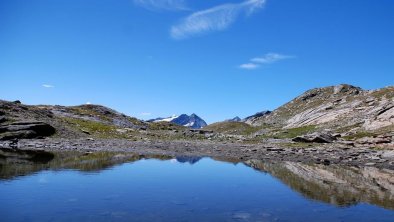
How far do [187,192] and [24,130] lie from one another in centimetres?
5823

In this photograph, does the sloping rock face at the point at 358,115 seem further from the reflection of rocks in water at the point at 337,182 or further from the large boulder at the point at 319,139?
the reflection of rocks in water at the point at 337,182

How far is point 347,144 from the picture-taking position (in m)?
72.6

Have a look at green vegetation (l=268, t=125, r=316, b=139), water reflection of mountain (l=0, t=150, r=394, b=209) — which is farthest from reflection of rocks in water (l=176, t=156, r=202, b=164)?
green vegetation (l=268, t=125, r=316, b=139)

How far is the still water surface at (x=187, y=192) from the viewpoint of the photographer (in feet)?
78.2

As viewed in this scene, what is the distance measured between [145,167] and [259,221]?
82.3 feet

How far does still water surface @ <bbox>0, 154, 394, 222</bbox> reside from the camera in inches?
938

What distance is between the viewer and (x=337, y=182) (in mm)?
38844

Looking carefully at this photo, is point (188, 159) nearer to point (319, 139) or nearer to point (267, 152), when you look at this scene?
point (267, 152)

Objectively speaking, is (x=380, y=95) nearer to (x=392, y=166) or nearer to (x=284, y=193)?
(x=392, y=166)

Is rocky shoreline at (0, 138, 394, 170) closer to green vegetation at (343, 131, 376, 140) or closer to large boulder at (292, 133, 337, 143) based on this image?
large boulder at (292, 133, 337, 143)

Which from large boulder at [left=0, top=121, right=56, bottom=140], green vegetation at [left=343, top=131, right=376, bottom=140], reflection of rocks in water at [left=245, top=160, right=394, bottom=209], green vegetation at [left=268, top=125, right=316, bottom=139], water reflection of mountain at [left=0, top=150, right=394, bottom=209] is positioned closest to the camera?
reflection of rocks in water at [left=245, top=160, right=394, bottom=209]

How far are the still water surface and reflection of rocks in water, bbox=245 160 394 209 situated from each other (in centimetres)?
8

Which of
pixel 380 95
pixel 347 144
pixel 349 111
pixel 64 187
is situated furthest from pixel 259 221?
pixel 380 95

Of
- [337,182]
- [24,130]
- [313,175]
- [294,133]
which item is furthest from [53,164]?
[294,133]
